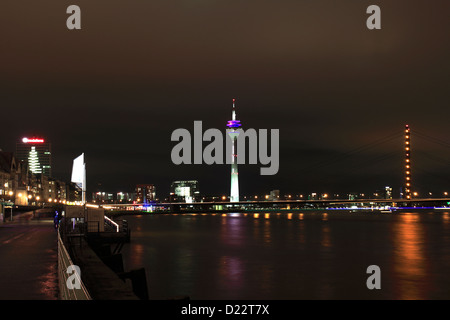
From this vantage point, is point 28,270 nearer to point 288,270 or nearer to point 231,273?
point 231,273

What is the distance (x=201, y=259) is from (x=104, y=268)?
2152 cm

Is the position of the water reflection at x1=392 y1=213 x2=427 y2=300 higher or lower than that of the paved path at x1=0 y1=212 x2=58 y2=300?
lower

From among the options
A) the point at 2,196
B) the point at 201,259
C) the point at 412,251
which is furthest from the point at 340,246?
the point at 2,196

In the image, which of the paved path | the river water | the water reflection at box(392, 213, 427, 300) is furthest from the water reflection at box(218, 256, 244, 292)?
the paved path

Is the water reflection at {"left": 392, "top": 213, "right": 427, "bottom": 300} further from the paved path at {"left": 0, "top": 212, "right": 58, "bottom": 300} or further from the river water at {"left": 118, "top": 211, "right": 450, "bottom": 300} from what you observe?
the paved path at {"left": 0, "top": 212, "right": 58, "bottom": 300}

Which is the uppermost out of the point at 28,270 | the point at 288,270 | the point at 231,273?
the point at 28,270

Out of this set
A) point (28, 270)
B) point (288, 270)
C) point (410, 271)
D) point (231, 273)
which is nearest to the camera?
point (28, 270)

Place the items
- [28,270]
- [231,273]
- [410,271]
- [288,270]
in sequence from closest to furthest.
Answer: [28,270], [231,273], [288,270], [410,271]

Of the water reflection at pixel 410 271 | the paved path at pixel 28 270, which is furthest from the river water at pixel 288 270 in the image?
the paved path at pixel 28 270

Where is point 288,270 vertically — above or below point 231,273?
below

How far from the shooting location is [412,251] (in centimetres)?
4541

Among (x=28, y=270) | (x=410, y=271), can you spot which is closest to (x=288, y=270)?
(x=410, y=271)

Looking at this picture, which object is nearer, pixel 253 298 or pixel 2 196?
pixel 253 298
